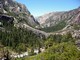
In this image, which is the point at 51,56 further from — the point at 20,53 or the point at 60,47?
the point at 20,53

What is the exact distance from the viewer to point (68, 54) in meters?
92.6

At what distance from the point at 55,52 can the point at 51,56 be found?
161 inches

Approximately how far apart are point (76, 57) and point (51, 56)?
10602 millimetres

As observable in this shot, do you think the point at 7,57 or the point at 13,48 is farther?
the point at 13,48

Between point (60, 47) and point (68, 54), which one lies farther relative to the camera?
point (60, 47)

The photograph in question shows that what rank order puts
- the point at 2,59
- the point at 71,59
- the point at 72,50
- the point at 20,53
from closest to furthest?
1. the point at 71,59
2. the point at 72,50
3. the point at 2,59
4. the point at 20,53

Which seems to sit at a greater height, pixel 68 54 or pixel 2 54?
pixel 68 54

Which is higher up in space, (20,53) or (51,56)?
(51,56)

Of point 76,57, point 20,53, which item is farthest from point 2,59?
point 76,57

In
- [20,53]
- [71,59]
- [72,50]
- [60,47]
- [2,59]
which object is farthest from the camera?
[20,53]

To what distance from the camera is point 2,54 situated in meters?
149

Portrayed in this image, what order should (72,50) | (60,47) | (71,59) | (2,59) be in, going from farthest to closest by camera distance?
1. (2,59)
2. (60,47)
3. (72,50)
4. (71,59)

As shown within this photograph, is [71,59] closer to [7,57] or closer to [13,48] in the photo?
[7,57]

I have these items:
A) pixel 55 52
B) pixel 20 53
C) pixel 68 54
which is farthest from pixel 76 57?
pixel 20 53
